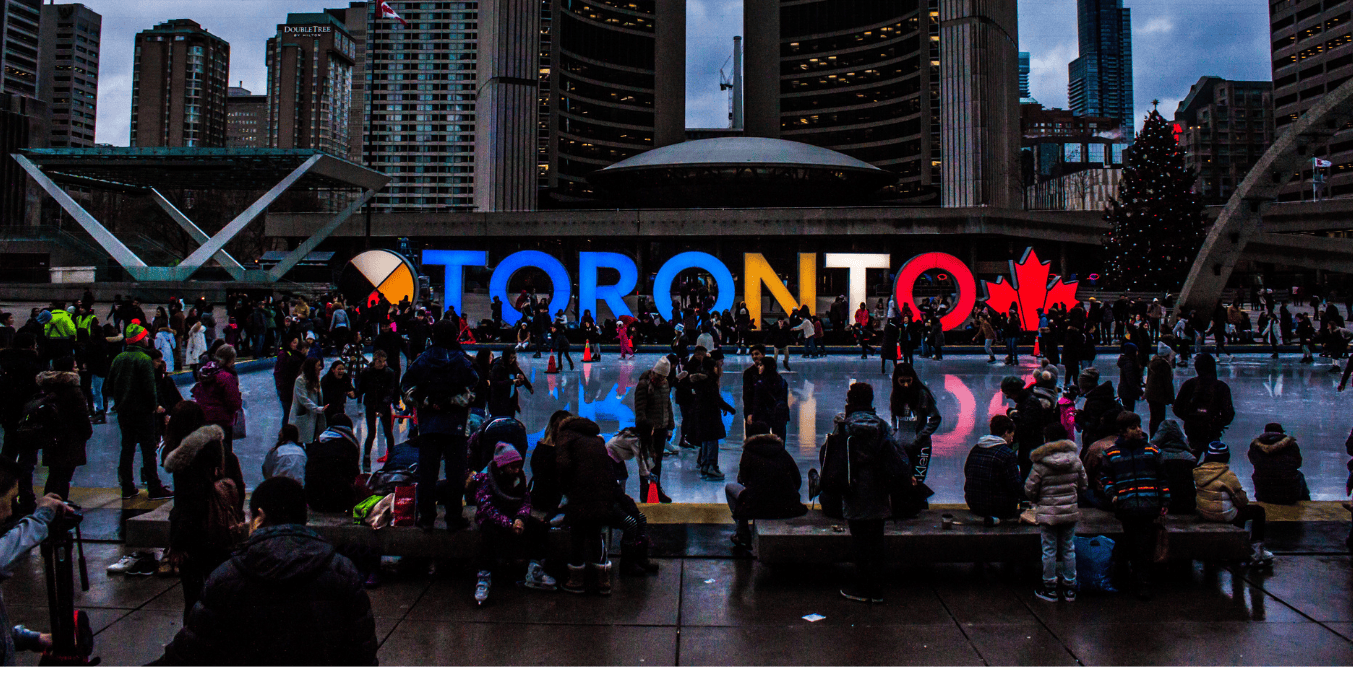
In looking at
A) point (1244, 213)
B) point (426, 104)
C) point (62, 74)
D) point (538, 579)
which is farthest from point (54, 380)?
point (62, 74)

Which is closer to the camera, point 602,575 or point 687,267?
point 602,575

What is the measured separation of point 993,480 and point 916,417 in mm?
1921

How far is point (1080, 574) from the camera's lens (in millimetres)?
5945

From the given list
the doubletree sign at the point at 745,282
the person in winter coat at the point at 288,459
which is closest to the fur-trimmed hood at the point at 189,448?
the person in winter coat at the point at 288,459

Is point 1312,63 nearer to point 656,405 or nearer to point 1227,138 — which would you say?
point 1227,138

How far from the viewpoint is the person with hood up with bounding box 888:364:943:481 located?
733 centimetres

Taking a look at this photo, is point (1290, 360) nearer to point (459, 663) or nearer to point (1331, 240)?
point (459, 663)

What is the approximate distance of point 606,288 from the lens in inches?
981

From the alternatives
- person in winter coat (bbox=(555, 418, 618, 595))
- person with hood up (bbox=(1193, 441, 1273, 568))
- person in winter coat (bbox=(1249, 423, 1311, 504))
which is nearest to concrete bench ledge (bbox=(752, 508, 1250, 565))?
person with hood up (bbox=(1193, 441, 1273, 568))

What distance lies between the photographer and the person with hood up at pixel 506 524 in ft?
18.7

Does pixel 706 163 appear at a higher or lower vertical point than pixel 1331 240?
higher

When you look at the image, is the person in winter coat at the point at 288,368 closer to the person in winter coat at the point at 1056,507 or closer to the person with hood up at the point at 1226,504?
the person in winter coat at the point at 1056,507

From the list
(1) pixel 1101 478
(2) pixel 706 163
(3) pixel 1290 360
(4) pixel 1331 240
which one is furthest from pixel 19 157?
(4) pixel 1331 240

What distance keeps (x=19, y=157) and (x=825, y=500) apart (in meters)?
52.9
